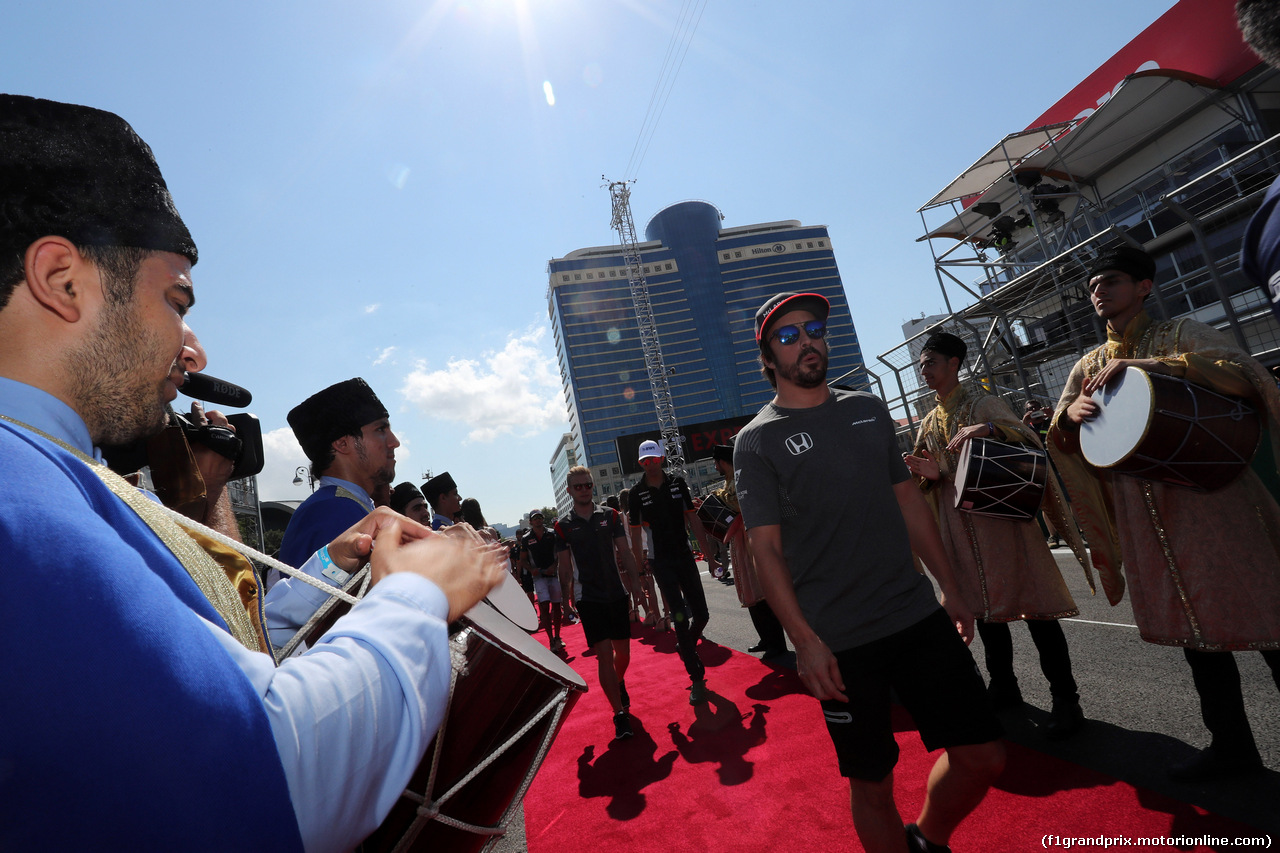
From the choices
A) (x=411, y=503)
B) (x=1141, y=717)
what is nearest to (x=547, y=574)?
(x=411, y=503)

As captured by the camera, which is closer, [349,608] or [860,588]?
[349,608]

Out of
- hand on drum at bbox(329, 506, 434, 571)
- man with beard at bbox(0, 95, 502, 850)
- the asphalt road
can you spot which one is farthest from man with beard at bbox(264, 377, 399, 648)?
the asphalt road

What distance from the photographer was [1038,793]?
8.61 feet

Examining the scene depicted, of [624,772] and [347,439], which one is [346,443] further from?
[624,772]

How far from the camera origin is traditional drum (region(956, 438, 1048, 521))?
10.7 ft

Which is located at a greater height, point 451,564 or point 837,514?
Answer: point 451,564

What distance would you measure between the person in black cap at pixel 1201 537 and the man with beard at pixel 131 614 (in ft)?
10.4

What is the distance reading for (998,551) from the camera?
3.53 metres

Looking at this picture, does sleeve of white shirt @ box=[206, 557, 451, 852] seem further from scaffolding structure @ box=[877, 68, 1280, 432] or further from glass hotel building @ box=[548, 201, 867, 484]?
glass hotel building @ box=[548, 201, 867, 484]

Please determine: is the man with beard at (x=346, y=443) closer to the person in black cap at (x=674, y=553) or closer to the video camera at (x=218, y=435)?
the video camera at (x=218, y=435)

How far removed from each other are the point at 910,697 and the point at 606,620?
303 cm

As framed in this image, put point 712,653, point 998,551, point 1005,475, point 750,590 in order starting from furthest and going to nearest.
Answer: point 712,653 < point 750,590 < point 998,551 < point 1005,475

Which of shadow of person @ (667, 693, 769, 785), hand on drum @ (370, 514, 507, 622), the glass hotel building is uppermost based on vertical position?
the glass hotel building

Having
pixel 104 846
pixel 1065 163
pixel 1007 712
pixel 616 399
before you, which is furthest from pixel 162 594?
pixel 616 399
